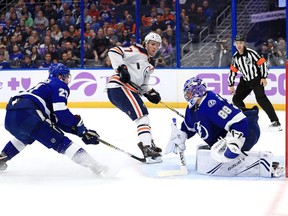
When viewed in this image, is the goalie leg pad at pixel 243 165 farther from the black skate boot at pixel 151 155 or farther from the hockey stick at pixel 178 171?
the black skate boot at pixel 151 155

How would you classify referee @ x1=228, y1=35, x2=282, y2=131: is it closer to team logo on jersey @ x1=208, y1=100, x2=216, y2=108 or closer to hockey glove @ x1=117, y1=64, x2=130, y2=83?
hockey glove @ x1=117, y1=64, x2=130, y2=83

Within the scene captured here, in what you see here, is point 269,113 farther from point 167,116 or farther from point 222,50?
point 222,50

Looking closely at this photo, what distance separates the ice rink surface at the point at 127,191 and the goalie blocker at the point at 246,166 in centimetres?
7

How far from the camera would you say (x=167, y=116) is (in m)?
9.87

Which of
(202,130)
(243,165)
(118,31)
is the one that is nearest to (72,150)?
(202,130)

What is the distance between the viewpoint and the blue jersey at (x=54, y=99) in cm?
476

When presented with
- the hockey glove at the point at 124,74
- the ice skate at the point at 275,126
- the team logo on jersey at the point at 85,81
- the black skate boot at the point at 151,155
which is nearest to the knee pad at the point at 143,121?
the black skate boot at the point at 151,155

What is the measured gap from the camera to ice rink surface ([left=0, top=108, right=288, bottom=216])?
3746 millimetres

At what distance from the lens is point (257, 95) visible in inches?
322

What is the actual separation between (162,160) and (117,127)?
302cm

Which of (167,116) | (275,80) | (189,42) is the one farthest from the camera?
(189,42)

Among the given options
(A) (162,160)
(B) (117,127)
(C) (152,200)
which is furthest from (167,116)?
(C) (152,200)

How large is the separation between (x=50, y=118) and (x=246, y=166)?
4.60 ft

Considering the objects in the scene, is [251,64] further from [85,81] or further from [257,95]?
[85,81]
